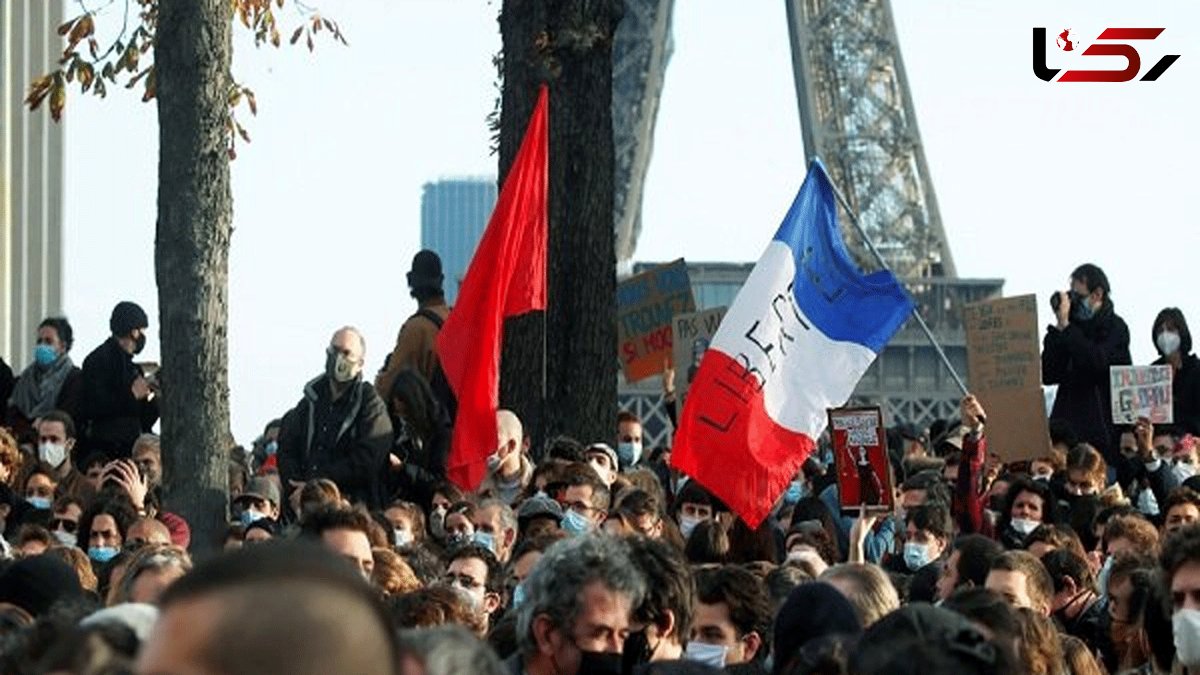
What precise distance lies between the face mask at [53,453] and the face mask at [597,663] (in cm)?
→ 949

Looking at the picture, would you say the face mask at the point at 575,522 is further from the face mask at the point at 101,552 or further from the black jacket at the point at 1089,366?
the black jacket at the point at 1089,366

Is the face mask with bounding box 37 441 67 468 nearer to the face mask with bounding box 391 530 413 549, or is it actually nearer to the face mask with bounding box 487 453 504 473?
the face mask with bounding box 487 453 504 473

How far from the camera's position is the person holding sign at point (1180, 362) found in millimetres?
18062

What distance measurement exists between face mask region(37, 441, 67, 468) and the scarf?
1560mm

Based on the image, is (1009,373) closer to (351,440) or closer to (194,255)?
(351,440)

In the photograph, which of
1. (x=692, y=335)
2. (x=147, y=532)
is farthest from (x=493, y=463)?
(x=692, y=335)

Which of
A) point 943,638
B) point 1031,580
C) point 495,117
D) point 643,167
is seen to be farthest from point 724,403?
point 643,167

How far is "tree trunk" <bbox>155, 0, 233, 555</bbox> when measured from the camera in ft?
40.6

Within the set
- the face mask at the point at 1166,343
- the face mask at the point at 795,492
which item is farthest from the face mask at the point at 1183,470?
the face mask at the point at 795,492

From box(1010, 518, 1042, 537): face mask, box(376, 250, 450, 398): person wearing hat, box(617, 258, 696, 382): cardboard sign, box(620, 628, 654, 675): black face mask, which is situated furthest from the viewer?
box(617, 258, 696, 382): cardboard sign

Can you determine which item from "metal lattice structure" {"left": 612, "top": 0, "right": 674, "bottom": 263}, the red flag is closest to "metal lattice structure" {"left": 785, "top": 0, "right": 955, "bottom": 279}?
"metal lattice structure" {"left": 612, "top": 0, "right": 674, "bottom": 263}

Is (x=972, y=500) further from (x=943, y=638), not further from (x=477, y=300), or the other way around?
(x=943, y=638)

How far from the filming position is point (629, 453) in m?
17.5

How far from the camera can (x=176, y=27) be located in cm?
1231
